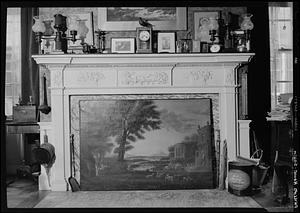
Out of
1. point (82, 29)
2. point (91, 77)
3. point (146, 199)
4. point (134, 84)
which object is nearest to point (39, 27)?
point (82, 29)

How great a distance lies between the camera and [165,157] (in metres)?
4.79

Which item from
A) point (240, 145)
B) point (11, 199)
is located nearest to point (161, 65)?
point (240, 145)

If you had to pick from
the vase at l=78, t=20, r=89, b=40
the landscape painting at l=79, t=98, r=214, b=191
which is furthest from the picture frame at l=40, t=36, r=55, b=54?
the landscape painting at l=79, t=98, r=214, b=191

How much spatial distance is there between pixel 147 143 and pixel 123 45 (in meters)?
1.08

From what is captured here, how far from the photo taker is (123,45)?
16.1 feet

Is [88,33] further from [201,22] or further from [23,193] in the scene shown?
[23,193]

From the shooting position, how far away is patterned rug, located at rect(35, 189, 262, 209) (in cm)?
415

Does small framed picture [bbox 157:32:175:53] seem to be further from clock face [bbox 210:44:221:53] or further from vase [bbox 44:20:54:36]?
vase [bbox 44:20:54:36]

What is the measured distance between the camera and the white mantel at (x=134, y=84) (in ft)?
15.8

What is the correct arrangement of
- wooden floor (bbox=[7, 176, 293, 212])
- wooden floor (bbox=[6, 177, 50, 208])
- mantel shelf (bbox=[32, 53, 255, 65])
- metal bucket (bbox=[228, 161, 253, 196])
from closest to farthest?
1. wooden floor (bbox=[7, 176, 293, 212])
2. wooden floor (bbox=[6, 177, 50, 208])
3. metal bucket (bbox=[228, 161, 253, 196])
4. mantel shelf (bbox=[32, 53, 255, 65])

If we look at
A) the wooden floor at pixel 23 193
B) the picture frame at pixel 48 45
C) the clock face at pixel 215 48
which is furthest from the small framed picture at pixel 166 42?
the wooden floor at pixel 23 193

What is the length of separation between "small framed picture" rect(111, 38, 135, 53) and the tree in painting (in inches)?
22.5

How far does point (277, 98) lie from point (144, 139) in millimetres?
1856
